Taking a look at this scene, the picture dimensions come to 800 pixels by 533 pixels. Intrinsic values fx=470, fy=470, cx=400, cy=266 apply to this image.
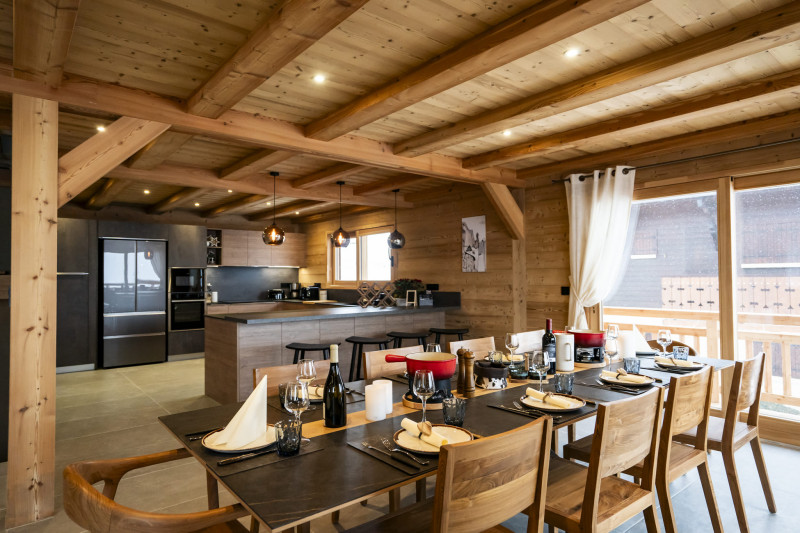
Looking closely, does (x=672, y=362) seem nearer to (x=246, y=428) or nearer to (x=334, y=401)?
(x=334, y=401)

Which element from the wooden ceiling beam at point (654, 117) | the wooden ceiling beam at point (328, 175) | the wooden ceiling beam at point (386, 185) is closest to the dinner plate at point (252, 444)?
the wooden ceiling beam at point (654, 117)

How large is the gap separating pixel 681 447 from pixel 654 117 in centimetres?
224

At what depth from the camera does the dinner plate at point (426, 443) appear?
4.94ft

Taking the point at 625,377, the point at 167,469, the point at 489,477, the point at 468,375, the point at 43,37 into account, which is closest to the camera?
the point at 489,477

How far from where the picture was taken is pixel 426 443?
61.6 inches

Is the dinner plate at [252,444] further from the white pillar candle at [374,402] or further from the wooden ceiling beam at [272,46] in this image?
the wooden ceiling beam at [272,46]

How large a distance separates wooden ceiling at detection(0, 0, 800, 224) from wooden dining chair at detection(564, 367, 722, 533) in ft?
5.19

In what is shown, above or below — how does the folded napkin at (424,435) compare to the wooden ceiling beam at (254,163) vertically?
below

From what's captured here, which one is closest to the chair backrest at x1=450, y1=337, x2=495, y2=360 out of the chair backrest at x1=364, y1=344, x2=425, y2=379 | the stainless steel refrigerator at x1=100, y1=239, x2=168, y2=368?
the chair backrest at x1=364, y1=344, x2=425, y2=379

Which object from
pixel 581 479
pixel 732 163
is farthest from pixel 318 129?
pixel 732 163

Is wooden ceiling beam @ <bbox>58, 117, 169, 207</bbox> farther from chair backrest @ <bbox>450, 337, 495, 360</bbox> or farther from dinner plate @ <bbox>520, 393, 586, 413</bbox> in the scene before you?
dinner plate @ <bbox>520, 393, 586, 413</bbox>

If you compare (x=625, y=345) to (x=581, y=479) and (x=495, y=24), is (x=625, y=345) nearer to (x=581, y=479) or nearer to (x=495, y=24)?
(x=581, y=479)

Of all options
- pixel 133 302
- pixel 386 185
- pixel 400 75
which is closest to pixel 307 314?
pixel 386 185

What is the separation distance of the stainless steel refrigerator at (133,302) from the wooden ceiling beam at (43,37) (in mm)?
4677
